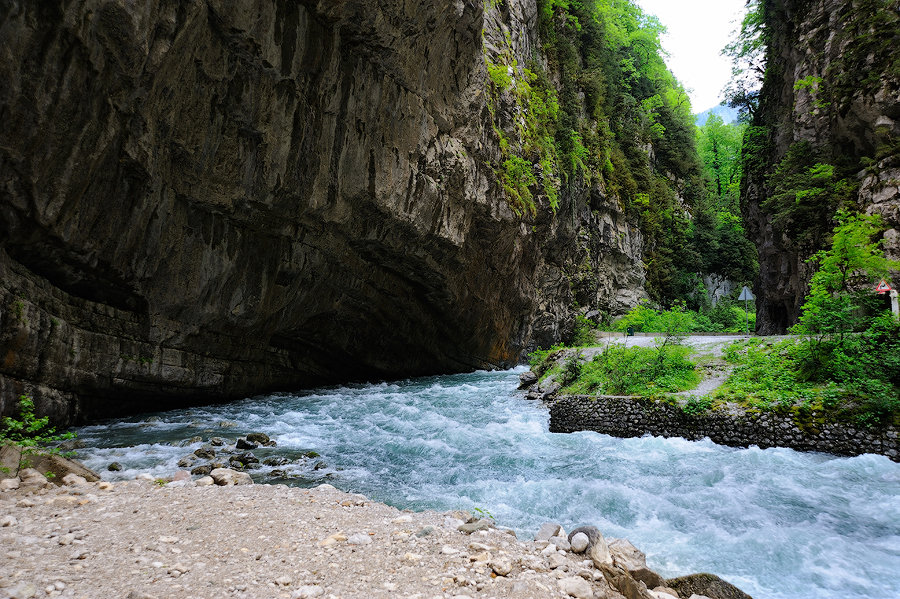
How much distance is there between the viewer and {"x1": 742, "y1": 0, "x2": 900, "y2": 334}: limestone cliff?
15.3 m

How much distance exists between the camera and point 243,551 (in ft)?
12.5

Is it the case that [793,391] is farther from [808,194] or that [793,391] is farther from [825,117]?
[825,117]

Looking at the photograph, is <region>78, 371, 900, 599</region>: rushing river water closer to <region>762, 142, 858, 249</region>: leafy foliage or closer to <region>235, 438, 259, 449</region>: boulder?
<region>235, 438, 259, 449</region>: boulder

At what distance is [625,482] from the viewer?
7.75 meters

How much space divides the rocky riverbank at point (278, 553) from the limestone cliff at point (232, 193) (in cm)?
537

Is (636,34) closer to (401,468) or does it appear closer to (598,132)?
(598,132)

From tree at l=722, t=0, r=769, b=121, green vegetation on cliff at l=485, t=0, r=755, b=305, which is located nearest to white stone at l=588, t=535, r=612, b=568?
green vegetation on cliff at l=485, t=0, r=755, b=305

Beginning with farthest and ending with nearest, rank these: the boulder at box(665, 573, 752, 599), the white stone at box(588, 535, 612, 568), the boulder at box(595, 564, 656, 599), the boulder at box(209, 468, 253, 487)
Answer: the boulder at box(209, 468, 253, 487) → the boulder at box(665, 573, 752, 599) → the white stone at box(588, 535, 612, 568) → the boulder at box(595, 564, 656, 599)

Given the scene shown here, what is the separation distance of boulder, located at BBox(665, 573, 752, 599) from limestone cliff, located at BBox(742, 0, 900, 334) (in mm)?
15028

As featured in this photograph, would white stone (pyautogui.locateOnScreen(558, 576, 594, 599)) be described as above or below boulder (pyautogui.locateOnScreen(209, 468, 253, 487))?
above

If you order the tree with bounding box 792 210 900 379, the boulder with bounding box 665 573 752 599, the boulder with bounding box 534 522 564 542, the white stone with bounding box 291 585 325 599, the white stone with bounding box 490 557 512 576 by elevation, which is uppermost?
the tree with bounding box 792 210 900 379

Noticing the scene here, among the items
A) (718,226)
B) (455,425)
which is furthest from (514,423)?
(718,226)

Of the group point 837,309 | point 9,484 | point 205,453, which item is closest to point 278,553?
point 9,484

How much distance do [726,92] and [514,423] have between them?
3081cm
